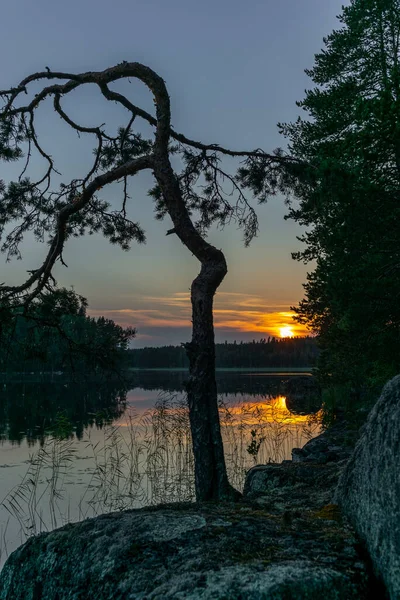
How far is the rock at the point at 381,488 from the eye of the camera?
2664mm

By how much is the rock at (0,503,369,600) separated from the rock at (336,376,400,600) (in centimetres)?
13

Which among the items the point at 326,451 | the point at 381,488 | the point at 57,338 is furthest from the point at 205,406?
the point at 326,451

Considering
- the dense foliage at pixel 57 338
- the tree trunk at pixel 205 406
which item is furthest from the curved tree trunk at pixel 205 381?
the dense foliage at pixel 57 338

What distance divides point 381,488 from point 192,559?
112cm

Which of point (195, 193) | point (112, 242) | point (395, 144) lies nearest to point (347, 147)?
point (395, 144)

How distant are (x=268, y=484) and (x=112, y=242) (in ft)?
16.3

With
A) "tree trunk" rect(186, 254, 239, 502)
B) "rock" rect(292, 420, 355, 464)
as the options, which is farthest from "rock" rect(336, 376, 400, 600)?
"rock" rect(292, 420, 355, 464)

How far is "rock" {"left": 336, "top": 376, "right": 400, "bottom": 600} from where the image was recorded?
8.74 ft

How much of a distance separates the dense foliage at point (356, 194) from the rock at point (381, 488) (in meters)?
4.58

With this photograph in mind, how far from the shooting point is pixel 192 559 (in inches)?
116

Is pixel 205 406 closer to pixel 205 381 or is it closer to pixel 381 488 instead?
pixel 205 381

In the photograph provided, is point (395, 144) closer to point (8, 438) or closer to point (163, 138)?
point (163, 138)

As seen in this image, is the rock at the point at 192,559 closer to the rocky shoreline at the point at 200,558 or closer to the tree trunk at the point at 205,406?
the rocky shoreline at the point at 200,558

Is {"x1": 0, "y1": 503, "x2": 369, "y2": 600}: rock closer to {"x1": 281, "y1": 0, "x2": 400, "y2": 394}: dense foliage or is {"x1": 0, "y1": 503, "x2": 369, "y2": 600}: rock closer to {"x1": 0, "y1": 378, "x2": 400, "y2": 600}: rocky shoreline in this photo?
{"x1": 0, "y1": 378, "x2": 400, "y2": 600}: rocky shoreline
